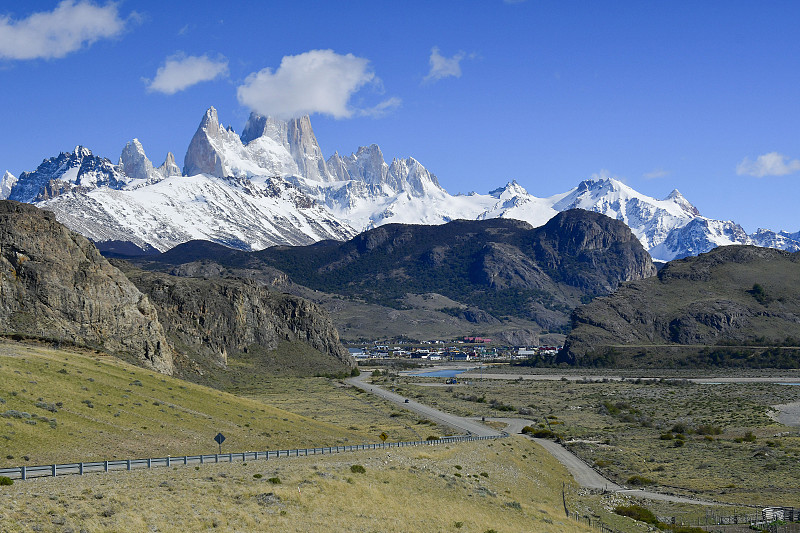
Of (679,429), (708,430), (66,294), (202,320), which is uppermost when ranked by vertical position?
(66,294)

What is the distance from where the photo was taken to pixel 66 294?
109 meters

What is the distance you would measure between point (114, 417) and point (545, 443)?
167 ft

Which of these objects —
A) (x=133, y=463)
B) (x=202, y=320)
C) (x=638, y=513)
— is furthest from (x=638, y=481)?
(x=202, y=320)

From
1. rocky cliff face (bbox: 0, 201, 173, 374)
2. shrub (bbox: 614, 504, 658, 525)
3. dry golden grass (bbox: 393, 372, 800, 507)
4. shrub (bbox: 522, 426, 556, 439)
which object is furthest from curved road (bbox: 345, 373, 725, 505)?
rocky cliff face (bbox: 0, 201, 173, 374)

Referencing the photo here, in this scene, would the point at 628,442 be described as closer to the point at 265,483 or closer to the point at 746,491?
the point at 746,491

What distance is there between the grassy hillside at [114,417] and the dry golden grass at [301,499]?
1059 cm

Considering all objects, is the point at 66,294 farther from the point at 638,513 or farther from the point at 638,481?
the point at 638,513

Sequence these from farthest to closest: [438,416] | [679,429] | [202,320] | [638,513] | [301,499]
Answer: [202,320], [438,416], [679,429], [638,513], [301,499]

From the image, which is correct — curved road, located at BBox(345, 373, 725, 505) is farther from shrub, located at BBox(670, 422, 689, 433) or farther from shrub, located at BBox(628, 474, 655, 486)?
shrub, located at BBox(670, 422, 689, 433)

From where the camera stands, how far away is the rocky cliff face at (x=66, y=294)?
338ft

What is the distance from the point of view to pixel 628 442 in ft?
315

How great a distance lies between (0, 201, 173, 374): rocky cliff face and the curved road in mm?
39347

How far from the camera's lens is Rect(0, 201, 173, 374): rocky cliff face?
338ft

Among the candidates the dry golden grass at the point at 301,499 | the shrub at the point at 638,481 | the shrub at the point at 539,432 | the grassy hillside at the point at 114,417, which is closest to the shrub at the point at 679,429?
the shrub at the point at 539,432
